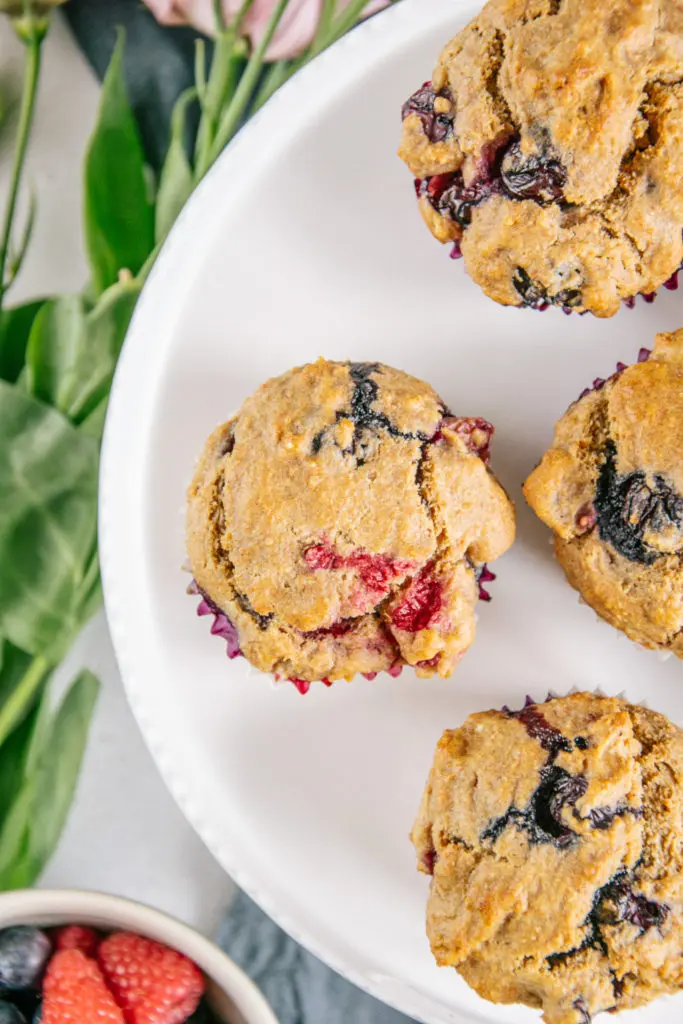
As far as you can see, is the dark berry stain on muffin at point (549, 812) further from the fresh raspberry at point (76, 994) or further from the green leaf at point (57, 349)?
the green leaf at point (57, 349)

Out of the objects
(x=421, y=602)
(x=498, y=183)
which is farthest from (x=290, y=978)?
(x=498, y=183)

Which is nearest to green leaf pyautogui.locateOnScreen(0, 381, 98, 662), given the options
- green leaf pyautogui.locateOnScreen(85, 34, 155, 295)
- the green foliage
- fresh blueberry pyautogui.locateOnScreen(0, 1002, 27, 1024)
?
the green foliage

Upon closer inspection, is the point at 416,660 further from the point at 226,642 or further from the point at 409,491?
the point at 226,642

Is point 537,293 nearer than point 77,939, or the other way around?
point 537,293

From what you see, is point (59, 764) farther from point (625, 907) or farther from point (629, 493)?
point (629, 493)

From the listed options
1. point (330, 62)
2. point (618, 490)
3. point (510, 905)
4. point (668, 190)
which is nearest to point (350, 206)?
point (330, 62)

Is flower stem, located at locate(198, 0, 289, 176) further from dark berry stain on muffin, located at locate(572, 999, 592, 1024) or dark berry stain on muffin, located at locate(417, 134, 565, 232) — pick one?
dark berry stain on muffin, located at locate(572, 999, 592, 1024)
